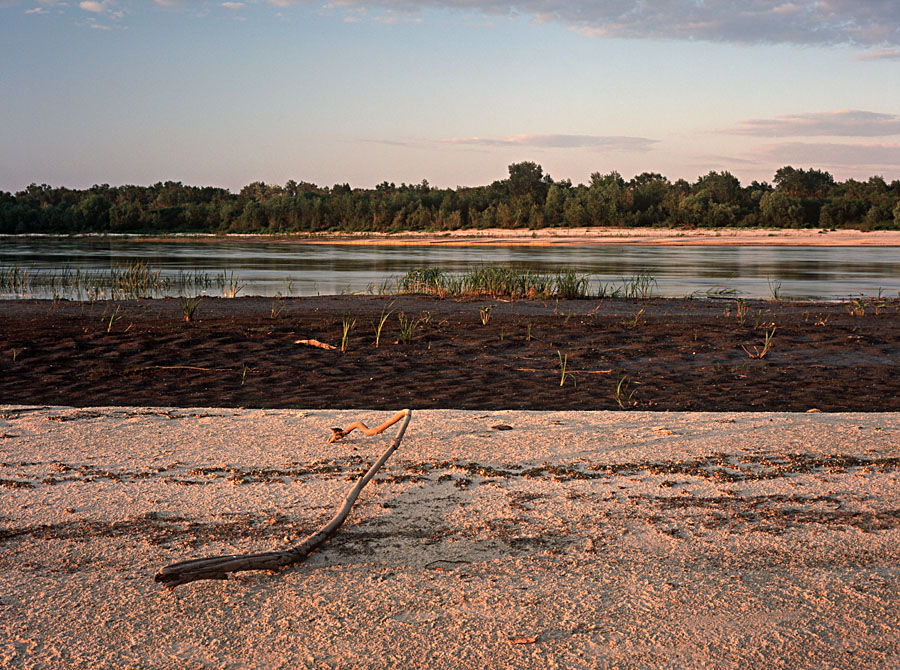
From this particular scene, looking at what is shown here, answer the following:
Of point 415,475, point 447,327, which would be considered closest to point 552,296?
point 447,327

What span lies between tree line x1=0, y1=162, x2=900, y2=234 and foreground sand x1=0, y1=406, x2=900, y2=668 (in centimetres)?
6529

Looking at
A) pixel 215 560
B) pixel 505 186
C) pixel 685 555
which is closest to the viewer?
pixel 215 560

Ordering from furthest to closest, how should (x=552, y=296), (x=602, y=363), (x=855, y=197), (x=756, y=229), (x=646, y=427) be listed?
1. (x=855, y=197)
2. (x=756, y=229)
3. (x=552, y=296)
4. (x=602, y=363)
5. (x=646, y=427)

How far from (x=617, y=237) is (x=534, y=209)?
15.2m

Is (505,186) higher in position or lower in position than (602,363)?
higher

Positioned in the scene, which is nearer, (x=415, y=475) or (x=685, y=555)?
(x=685, y=555)

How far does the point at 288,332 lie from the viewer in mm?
11312

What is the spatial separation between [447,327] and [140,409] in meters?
5.74

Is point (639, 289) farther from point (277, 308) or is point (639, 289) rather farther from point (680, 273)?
point (277, 308)

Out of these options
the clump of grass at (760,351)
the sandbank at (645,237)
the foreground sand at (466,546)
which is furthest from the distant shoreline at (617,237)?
the foreground sand at (466,546)

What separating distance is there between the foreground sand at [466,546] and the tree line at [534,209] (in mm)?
65289

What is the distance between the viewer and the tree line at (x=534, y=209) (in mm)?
70562

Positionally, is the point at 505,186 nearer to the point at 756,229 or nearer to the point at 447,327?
the point at 756,229

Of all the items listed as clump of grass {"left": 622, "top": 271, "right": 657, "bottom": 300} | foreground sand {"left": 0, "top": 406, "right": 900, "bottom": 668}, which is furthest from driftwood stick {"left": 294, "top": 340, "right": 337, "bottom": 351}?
clump of grass {"left": 622, "top": 271, "right": 657, "bottom": 300}
